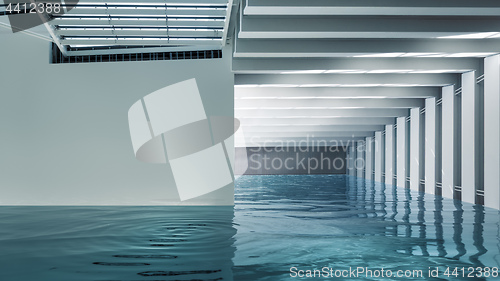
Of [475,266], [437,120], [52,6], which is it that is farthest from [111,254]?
[437,120]

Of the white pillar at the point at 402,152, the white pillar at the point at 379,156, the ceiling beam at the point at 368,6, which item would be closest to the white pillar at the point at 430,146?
the white pillar at the point at 402,152

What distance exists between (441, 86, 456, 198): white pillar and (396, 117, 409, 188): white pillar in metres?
6.52

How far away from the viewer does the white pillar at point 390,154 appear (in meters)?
30.1

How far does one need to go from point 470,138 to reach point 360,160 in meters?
24.5

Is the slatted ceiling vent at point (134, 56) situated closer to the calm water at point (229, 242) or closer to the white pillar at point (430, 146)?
the calm water at point (229, 242)

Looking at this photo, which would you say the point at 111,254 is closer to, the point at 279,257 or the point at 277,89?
the point at 279,257

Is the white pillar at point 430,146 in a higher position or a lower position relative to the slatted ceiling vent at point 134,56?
lower

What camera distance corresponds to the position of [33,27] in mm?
14977

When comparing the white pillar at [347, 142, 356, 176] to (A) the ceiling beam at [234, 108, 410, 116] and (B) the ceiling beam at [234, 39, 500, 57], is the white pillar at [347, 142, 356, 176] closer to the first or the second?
(A) the ceiling beam at [234, 108, 410, 116]

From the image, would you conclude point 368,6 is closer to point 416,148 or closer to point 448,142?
point 448,142

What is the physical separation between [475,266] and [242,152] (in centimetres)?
3985

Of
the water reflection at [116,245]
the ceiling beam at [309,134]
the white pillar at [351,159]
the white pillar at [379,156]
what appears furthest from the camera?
the white pillar at [351,159]

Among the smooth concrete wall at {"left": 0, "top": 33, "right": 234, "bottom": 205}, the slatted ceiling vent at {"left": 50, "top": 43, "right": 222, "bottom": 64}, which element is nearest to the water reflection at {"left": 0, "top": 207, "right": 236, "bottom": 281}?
the smooth concrete wall at {"left": 0, "top": 33, "right": 234, "bottom": 205}

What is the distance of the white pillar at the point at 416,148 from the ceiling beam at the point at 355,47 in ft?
33.3
